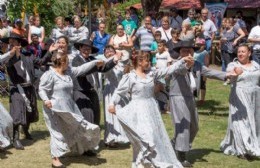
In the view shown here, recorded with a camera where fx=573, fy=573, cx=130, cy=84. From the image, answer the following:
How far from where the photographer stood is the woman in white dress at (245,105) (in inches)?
340

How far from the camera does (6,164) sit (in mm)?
8500

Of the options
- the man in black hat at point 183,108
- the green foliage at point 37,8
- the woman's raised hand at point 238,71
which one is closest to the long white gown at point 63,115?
the man in black hat at point 183,108

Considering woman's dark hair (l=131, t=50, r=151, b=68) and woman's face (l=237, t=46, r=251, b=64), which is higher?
woman's dark hair (l=131, t=50, r=151, b=68)

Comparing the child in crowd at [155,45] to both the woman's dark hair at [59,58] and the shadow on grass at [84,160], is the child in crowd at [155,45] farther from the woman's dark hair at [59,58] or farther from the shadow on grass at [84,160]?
the woman's dark hair at [59,58]

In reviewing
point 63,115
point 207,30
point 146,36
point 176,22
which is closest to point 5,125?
point 63,115

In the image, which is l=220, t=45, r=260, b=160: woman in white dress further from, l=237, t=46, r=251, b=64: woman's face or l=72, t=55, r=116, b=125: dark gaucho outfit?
l=72, t=55, r=116, b=125: dark gaucho outfit

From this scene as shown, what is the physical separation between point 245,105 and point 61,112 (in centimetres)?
278

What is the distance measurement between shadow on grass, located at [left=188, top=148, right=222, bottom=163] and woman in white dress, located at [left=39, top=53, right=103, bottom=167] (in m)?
1.50

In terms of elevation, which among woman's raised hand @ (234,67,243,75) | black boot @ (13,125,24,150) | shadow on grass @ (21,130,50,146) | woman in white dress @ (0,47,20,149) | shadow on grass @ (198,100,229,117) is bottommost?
shadow on grass @ (198,100,229,117)

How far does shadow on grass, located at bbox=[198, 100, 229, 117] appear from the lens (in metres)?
12.5

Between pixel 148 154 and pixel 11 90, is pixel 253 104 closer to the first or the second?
pixel 148 154

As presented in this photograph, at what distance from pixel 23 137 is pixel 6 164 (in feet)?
6.33

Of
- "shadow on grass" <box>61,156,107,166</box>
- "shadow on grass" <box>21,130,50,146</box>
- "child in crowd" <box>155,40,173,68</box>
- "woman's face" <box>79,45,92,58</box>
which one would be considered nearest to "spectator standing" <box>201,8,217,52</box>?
"child in crowd" <box>155,40,173,68</box>

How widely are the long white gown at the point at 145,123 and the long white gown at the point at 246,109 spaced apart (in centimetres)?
132
